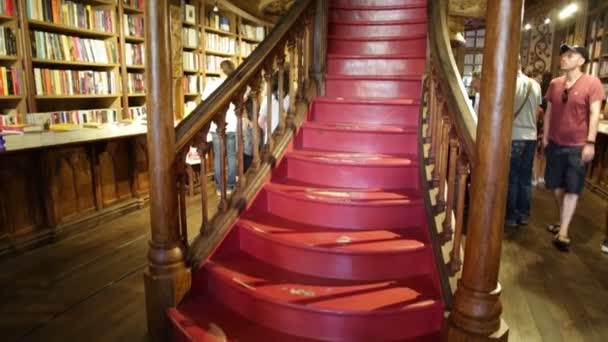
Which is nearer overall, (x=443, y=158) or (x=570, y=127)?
(x=443, y=158)

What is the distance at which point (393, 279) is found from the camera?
81.1 inches

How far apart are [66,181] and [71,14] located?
149 cm

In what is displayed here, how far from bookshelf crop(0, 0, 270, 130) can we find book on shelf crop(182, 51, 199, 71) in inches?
0.5

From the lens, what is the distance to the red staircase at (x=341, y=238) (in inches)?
72.7

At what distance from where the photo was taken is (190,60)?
5414 millimetres

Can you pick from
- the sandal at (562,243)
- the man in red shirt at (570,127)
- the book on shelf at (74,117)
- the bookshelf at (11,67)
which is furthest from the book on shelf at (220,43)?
the sandal at (562,243)

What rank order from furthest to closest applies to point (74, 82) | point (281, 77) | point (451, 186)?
point (74, 82)
point (281, 77)
point (451, 186)

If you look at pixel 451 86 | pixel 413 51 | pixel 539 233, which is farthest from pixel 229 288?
pixel 539 233

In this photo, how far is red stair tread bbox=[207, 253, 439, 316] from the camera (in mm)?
1819

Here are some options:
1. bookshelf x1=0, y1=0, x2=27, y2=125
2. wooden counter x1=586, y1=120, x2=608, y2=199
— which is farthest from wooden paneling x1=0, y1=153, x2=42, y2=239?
wooden counter x1=586, y1=120, x2=608, y2=199

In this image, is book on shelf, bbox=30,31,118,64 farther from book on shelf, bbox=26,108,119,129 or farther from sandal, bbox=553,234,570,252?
sandal, bbox=553,234,570,252

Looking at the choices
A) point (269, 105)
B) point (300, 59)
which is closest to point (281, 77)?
point (269, 105)

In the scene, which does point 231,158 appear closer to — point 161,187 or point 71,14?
point 71,14

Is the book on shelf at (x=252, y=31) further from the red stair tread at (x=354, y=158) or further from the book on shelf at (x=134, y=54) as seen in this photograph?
the red stair tread at (x=354, y=158)
